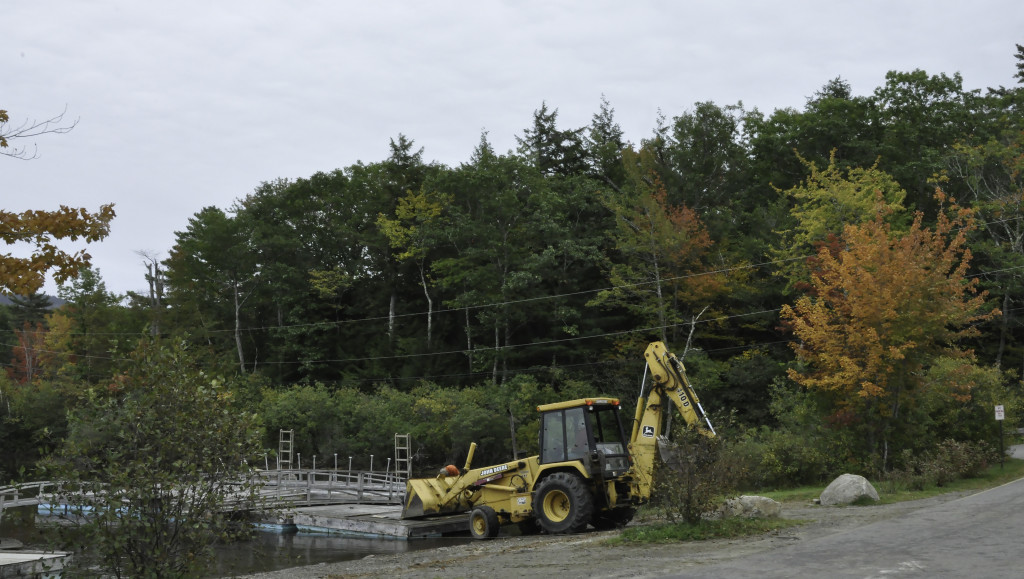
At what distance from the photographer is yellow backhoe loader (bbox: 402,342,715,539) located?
16609mm

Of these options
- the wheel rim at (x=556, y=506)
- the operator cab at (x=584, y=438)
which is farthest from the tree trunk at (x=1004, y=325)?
the wheel rim at (x=556, y=506)

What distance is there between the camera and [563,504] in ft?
55.7

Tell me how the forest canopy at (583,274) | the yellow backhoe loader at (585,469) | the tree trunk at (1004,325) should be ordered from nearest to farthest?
the yellow backhoe loader at (585,469) → the forest canopy at (583,274) → the tree trunk at (1004,325)

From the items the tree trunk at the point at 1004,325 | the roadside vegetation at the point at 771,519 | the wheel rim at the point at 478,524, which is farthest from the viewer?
the tree trunk at the point at 1004,325

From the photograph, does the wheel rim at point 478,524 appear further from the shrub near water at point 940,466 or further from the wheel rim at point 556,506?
the shrub near water at point 940,466

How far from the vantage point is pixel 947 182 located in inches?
1635

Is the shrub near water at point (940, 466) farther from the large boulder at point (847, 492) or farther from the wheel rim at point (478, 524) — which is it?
the wheel rim at point (478, 524)

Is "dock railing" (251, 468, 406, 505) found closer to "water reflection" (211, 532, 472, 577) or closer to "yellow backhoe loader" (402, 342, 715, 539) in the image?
"water reflection" (211, 532, 472, 577)

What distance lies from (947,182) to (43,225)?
4218 cm

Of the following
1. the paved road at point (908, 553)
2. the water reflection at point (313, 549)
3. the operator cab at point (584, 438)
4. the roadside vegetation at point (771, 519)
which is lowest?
the water reflection at point (313, 549)

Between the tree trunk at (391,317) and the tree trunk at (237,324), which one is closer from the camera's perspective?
the tree trunk at (391,317)

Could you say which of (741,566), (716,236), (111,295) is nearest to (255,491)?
(741,566)

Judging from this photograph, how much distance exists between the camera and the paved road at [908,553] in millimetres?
9562

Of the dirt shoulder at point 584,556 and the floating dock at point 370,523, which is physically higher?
the dirt shoulder at point 584,556
